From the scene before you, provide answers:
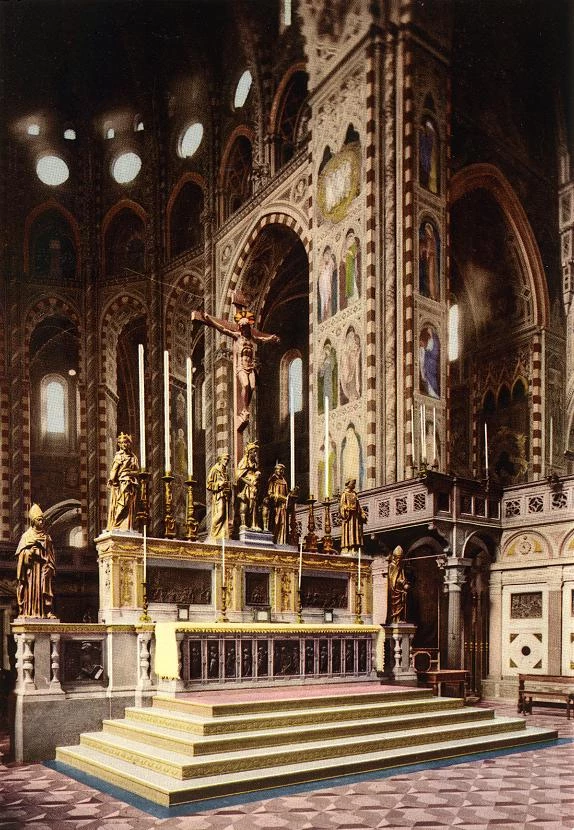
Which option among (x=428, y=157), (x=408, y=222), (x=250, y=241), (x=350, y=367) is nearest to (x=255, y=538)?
(x=350, y=367)

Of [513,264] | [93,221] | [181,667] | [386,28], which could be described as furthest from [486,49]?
[181,667]

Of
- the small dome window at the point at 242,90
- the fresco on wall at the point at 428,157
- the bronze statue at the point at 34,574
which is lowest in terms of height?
the bronze statue at the point at 34,574

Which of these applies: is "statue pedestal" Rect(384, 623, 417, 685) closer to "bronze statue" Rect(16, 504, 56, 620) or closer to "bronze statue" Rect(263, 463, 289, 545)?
"bronze statue" Rect(263, 463, 289, 545)

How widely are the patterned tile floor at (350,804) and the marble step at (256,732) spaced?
2.44 feet

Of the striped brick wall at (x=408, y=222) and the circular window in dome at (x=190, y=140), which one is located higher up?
the circular window in dome at (x=190, y=140)

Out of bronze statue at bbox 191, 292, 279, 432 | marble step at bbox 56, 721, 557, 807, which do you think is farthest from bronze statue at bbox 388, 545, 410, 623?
bronze statue at bbox 191, 292, 279, 432

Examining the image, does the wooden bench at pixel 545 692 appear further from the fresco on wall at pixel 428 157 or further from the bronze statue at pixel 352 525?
the fresco on wall at pixel 428 157

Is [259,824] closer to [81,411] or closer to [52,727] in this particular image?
[52,727]

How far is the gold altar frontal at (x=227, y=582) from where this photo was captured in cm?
934

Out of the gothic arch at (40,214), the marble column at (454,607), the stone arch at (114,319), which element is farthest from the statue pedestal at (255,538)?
the gothic arch at (40,214)

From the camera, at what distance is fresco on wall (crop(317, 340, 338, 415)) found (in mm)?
16312

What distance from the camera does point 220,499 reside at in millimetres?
10188

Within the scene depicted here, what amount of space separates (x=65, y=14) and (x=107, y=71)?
216cm

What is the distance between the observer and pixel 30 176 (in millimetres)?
18125
